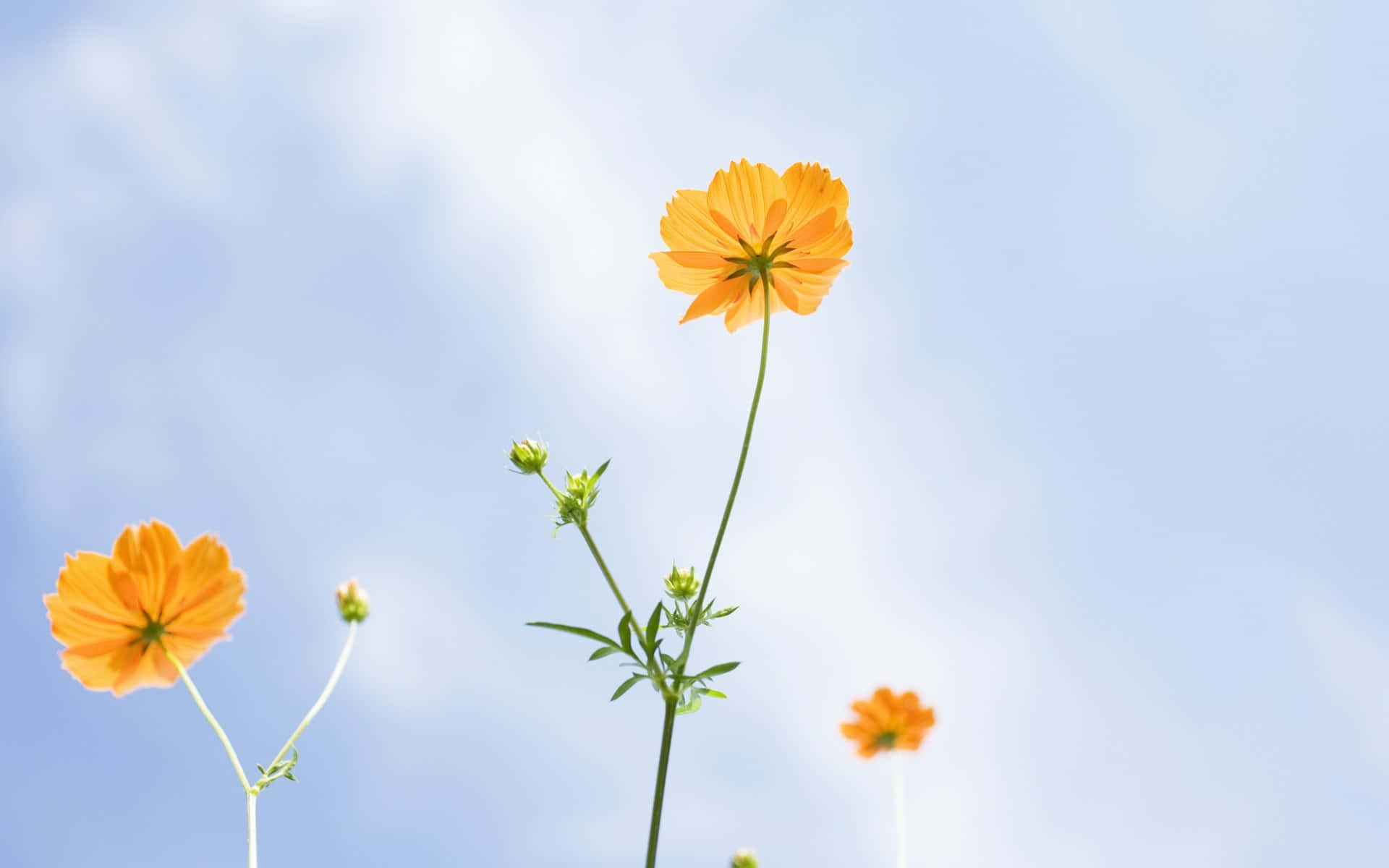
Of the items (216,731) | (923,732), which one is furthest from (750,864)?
(216,731)

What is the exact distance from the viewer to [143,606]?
3.89ft

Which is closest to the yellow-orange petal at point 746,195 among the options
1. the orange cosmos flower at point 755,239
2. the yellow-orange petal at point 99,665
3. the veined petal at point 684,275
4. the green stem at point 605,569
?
the orange cosmos flower at point 755,239

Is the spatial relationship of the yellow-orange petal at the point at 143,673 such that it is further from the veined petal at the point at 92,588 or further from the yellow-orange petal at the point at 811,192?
the yellow-orange petal at the point at 811,192

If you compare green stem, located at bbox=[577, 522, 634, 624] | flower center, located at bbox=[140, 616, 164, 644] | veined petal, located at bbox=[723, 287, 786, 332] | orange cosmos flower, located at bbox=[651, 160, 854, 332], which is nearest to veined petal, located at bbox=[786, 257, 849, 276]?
orange cosmos flower, located at bbox=[651, 160, 854, 332]

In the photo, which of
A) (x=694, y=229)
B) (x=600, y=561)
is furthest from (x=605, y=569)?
(x=694, y=229)

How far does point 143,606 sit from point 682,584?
45.4 inches

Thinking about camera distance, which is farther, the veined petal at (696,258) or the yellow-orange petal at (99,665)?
the veined petal at (696,258)

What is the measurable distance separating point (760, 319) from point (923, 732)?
0.89m

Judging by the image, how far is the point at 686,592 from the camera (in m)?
2.12

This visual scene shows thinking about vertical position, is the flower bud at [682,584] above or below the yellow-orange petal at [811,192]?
below

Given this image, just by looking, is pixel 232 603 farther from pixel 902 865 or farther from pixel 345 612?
pixel 902 865

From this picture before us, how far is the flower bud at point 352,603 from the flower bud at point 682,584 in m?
0.80

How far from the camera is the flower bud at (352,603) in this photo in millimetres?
1404

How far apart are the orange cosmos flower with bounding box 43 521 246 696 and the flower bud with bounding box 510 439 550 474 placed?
0.81 meters
